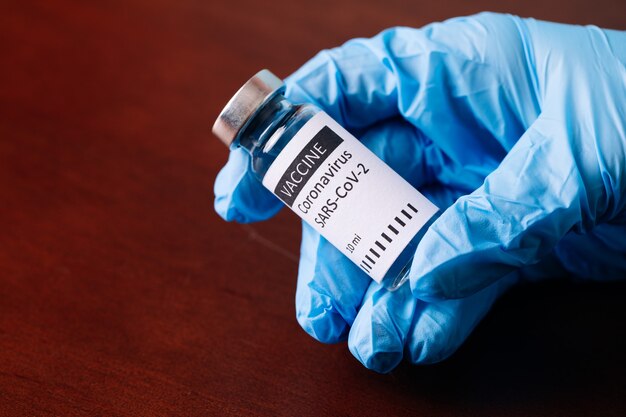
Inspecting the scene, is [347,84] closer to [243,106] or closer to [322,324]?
[243,106]

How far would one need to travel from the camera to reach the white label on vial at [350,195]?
0.69 metres

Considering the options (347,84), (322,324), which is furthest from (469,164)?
(322,324)

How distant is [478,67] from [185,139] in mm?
498

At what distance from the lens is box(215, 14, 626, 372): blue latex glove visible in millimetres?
691

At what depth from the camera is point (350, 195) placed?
2.29ft

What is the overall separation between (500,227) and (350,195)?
170mm

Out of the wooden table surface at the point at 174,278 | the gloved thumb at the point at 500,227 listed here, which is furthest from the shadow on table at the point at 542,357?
the gloved thumb at the point at 500,227

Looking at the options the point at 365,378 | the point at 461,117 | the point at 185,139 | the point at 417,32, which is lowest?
the point at 365,378

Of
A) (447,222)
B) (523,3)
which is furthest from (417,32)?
(523,3)

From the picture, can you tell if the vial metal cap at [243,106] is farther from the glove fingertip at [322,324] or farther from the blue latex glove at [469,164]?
the glove fingertip at [322,324]

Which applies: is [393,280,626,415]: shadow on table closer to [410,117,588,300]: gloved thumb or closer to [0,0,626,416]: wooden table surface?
[0,0,626,416]: wooden table surface

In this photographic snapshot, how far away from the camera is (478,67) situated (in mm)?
834

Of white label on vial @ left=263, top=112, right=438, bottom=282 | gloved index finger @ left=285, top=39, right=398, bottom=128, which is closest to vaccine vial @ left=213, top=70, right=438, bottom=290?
white label on vial @ left=263, top=112, right=438, bottom=282

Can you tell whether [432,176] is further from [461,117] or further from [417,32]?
[417,32]
